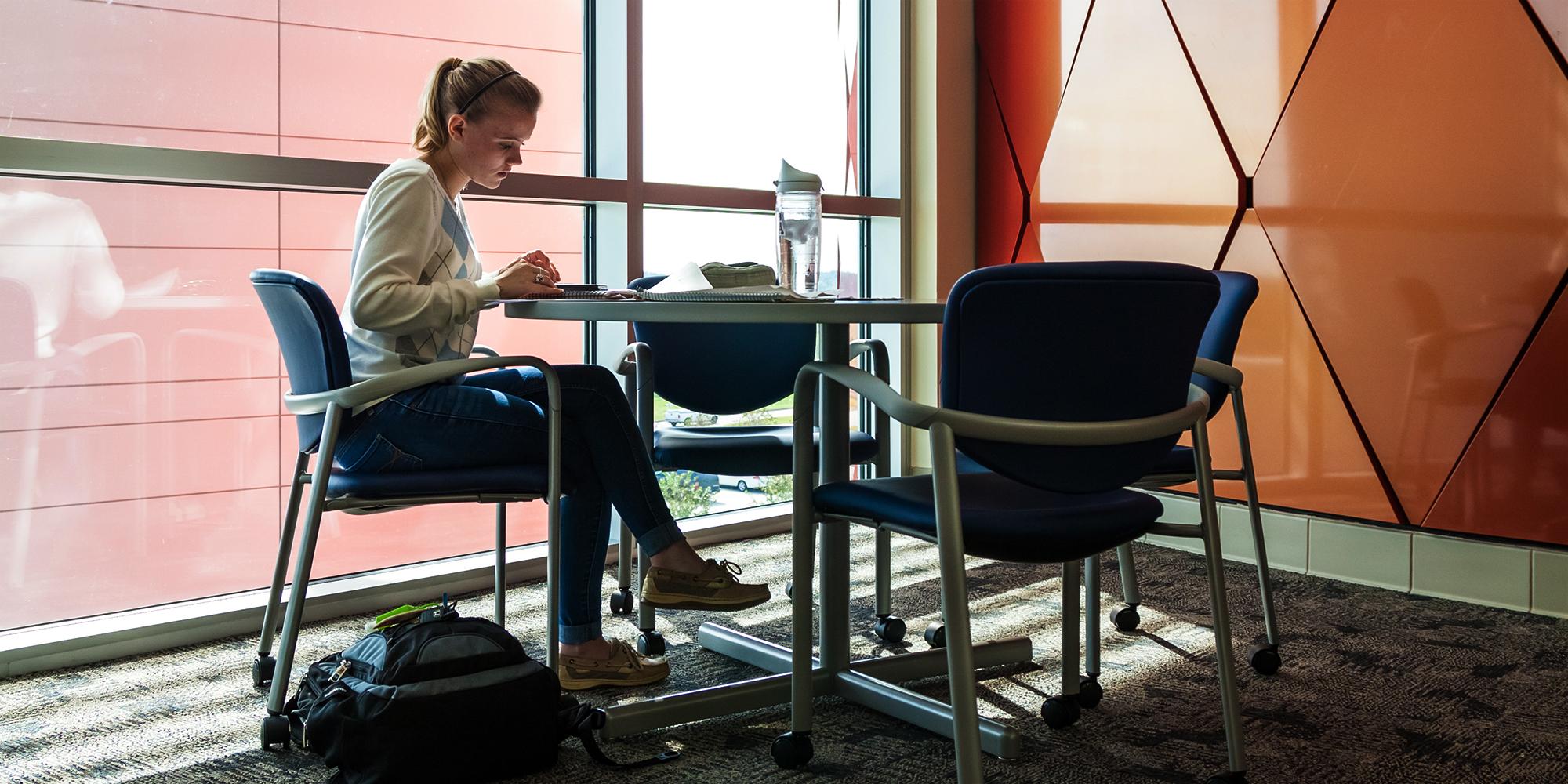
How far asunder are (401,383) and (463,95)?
0.64m

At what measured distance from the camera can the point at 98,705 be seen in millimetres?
2375

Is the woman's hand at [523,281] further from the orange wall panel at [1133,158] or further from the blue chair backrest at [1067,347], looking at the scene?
the orange wall panel at [1133,158]

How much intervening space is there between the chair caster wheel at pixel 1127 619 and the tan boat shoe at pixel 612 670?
1111mm

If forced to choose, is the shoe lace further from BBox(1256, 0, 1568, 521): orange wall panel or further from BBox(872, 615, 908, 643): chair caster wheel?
BBox(1256, 0, 1568, 521): orange wall panel

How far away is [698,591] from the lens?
2.28 meters

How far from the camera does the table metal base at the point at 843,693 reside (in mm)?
2105

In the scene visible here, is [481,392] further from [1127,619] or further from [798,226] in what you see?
[1127,619]

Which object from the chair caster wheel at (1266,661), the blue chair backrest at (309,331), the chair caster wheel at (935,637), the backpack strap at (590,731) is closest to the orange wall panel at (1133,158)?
the chair caster wheel at (1266,661)

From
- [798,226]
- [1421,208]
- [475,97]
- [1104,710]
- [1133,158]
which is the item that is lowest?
[1104,710]

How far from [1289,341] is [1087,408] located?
2190 mm

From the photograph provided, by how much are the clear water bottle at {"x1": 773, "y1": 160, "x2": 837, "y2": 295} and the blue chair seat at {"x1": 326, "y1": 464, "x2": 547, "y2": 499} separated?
622 millimetres

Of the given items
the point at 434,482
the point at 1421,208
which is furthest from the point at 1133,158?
the point at 434,482

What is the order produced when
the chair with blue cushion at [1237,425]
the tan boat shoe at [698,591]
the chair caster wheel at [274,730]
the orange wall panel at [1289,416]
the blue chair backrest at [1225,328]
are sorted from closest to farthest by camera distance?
the chair caster wheel at [274,730], the tan boat shoe at [698,591], the chair with blue cushion at [1237,425], the blue chair backrest at [1225,328], the orange wall panel at [1289,416]

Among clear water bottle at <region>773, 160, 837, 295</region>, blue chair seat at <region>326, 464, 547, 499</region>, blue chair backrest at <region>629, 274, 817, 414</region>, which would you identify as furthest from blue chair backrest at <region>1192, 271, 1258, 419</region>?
blue chair seat at <region>326, 464, 547, 499</region>
